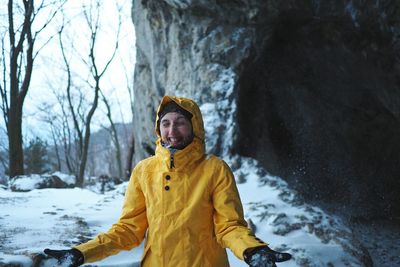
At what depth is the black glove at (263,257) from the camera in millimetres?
1833

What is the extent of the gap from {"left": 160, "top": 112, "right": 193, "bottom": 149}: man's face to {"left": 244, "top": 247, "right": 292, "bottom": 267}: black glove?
0.77m

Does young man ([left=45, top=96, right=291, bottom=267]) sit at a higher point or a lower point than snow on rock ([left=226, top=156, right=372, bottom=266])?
higher

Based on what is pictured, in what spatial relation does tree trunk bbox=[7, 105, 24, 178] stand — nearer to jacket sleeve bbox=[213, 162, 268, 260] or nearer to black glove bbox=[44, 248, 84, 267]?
black glove bbox=[44, 248, 84, 267]

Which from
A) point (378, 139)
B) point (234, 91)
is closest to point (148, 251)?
point (234, 91)

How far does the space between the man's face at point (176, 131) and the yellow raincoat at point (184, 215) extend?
1.7 inches

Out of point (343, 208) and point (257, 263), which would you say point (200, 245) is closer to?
point (257, 263)

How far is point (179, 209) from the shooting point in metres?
2.26

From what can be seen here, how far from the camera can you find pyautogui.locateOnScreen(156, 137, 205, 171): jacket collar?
2.34 m

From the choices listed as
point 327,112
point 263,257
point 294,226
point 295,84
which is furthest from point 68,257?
point 327,112

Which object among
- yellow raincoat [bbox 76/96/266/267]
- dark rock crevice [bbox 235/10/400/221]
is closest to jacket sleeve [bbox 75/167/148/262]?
yellow raincoat [bbox 76/96/266/267]

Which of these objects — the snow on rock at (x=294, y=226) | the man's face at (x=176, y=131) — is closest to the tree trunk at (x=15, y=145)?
the snow on rock at (x=294, y=226)

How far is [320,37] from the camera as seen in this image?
25.6ft

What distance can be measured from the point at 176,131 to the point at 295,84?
6805 millimetres

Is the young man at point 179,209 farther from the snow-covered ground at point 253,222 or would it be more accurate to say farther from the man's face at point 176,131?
the snow-covered ground at point 253,222
